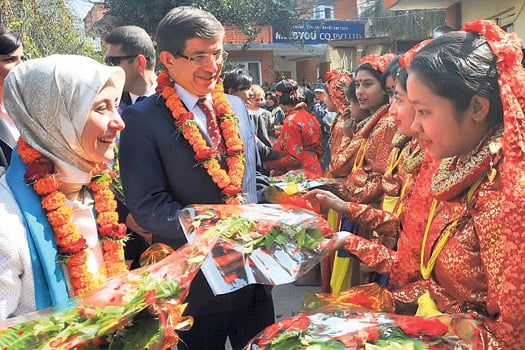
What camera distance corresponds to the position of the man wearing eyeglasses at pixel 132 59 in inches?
151

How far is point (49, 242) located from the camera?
64.2 inches

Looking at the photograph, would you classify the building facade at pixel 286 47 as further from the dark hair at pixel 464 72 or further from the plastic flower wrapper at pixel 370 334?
the plastic flower wrapper at pixel 370 334

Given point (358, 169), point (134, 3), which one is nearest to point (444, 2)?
point (358, 169)

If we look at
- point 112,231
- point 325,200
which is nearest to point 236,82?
point 325,200

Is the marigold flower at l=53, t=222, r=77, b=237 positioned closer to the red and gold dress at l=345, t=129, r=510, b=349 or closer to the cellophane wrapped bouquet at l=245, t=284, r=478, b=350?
the cellophane wrapped bouquet at l=245, t=284, r=478, b=350

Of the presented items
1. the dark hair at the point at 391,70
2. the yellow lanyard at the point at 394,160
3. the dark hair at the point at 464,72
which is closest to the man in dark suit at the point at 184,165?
the dark hair at the point at 464,72

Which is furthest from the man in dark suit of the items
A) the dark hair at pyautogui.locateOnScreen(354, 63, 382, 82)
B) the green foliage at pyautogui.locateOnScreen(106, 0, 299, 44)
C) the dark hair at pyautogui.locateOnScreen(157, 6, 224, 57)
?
the green foliage at pyautogui.locateOnScreen(106, 0, 299, 44)

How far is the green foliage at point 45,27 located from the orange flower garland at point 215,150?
20.4 ft

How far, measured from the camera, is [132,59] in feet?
12.6

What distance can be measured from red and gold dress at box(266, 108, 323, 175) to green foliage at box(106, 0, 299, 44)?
1387 cm

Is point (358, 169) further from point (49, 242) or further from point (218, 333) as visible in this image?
point (49, 242)

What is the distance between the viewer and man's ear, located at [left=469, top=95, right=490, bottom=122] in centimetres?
162

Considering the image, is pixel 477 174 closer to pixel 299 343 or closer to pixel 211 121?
pixel 299 343

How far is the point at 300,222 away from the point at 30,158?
106 centimetres
